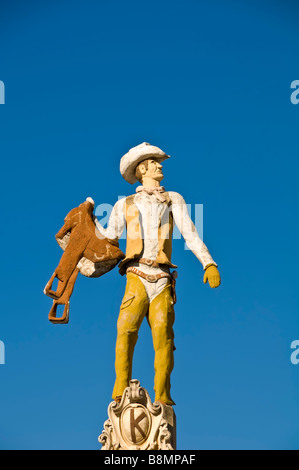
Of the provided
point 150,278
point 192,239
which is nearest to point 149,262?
point 150,278

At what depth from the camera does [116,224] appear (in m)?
10.2

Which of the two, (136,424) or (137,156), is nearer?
(136,424)

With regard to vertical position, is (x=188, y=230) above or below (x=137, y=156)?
below

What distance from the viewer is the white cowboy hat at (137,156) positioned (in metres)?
10.3

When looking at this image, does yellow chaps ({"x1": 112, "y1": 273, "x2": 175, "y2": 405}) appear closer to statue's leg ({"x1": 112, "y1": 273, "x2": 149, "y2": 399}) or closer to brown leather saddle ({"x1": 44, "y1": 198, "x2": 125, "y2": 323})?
statue's leg ({"x1": 112, "y1": 273, "x2": 149, "y2": 399})

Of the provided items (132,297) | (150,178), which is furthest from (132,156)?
(132,297)

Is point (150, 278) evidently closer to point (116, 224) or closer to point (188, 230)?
point (188, 230)

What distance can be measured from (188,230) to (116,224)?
0.91 meters

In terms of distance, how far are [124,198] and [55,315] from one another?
171 cm

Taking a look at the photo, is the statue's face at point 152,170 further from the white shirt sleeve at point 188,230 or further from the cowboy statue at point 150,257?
the white shirt sleeve at point 188,230

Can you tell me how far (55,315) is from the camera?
9812 millimetres

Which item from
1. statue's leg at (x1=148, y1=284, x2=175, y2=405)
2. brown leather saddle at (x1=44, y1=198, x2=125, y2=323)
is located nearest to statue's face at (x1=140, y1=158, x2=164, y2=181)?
brown leather saddle at (x1=44, y1=198, x2=125, y2=323)
